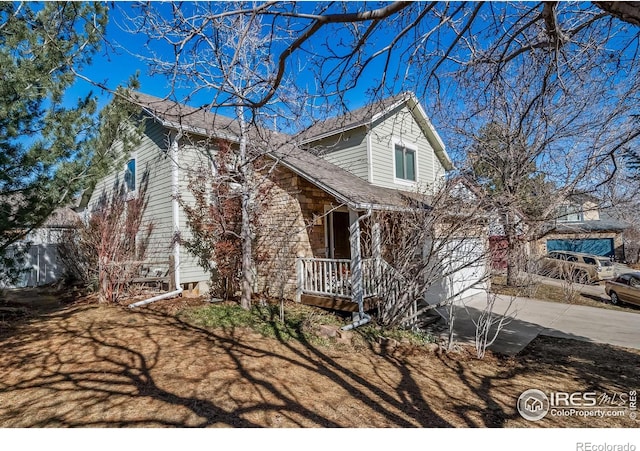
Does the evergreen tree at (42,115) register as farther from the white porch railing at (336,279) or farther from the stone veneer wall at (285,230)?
the white porch railing at (336,279)

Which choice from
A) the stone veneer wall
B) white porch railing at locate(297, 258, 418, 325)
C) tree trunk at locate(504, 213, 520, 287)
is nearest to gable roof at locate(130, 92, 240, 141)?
the stone veneer wall

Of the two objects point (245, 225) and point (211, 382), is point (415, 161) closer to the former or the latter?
A: point (245, 225)

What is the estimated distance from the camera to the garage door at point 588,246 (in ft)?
86.8

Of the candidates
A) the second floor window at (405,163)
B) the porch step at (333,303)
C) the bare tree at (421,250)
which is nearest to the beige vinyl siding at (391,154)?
the second floor window at (405,163)

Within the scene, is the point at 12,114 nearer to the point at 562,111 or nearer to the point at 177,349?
the point at 177,349

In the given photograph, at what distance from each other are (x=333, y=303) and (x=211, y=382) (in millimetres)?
4529

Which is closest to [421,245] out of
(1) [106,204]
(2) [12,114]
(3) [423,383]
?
(3) [423,383]

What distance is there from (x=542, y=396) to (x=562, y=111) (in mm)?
9880

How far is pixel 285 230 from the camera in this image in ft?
31.7

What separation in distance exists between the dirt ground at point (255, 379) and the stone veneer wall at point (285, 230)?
10.6 feet

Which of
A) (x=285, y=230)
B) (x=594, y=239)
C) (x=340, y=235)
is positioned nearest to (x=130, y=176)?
(x=285, y=230)

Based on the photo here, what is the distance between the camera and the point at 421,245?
6.88 m

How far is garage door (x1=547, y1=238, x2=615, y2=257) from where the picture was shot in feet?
86.8
